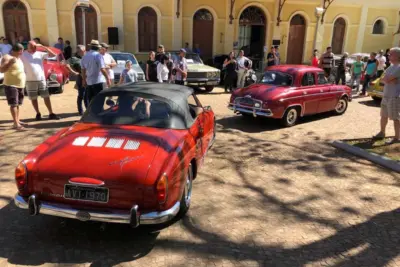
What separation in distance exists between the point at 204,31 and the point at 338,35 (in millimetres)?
9387

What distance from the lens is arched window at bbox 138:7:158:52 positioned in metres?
18.5

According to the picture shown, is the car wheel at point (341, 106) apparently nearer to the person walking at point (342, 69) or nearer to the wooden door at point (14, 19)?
the person walking at point (342, 69)

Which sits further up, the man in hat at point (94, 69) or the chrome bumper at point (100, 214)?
the man in hat at point (94, 69)

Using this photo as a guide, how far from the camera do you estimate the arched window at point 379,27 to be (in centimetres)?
2317

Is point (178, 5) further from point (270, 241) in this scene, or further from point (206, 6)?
point (270, 241)

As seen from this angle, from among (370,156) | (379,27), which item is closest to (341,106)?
(370,156)

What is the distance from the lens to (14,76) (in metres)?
7.07

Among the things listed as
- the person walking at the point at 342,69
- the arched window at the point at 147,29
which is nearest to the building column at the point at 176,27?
the arched window at the point at 147,29

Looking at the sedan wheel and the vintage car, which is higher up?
the vintage car

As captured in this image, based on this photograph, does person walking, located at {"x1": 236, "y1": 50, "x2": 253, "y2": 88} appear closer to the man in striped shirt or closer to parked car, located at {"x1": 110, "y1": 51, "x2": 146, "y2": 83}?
the man in striped shirt

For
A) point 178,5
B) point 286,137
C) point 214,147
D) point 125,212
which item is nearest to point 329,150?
point 286,137

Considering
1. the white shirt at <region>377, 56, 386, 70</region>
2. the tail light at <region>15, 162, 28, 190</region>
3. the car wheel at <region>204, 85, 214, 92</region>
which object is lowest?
the car wheel at <region>204, 85, 214, 92</region>

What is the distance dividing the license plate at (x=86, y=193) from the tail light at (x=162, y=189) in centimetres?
50

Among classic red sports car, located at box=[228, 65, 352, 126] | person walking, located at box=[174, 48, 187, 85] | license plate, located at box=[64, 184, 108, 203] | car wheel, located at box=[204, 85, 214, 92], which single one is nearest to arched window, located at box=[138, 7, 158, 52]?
car wheel, located at box=[204, 85, 214, 92]
